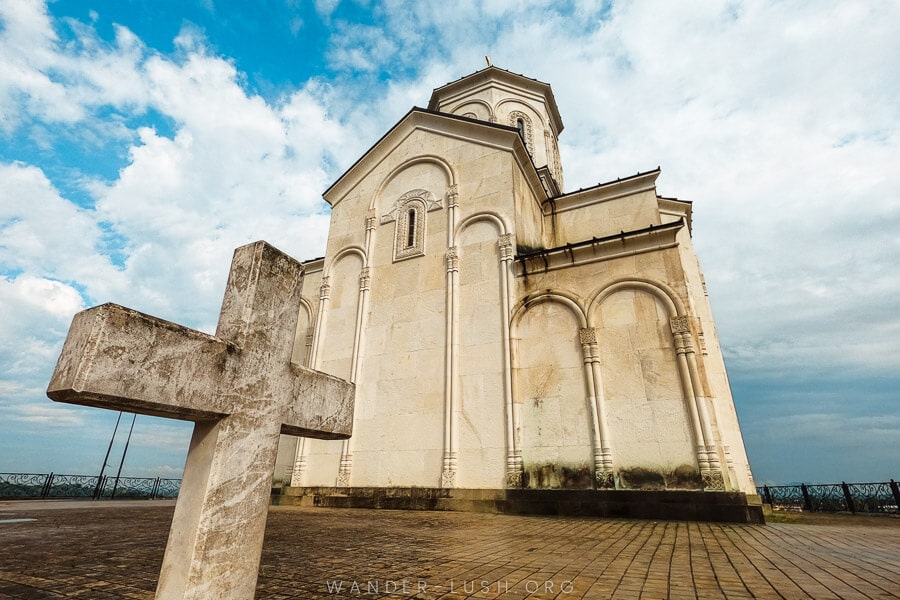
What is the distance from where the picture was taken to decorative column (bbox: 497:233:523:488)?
1002cm

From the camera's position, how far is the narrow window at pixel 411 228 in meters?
14.1

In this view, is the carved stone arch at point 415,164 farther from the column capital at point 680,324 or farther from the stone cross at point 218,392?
the stone cross at point 218,392

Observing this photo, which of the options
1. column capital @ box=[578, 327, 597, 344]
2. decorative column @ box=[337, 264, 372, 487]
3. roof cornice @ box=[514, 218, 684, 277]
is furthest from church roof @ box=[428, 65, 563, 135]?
column capital @ box=[578, 327, 597, 344]

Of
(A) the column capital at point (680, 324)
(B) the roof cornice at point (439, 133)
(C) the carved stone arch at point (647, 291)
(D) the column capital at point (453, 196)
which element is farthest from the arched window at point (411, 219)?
(A) the column capital at point (680, 324)

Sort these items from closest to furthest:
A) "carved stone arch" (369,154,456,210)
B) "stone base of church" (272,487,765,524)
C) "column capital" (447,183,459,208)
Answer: "stone base of church" (272,487,765,524) → "column capital" (447,183,459,208) → "carved stone arch" (369,154,456,210)

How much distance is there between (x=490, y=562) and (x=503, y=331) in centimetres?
729

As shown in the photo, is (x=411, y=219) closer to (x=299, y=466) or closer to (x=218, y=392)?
(x=299, y=466)

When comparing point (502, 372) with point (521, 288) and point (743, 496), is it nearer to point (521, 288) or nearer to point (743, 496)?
point (521, 288)

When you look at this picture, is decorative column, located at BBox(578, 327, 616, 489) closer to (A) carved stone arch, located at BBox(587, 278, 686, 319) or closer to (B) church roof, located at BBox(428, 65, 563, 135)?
(A) carved stone arch, located at BBox(587, 278, 686, 319)

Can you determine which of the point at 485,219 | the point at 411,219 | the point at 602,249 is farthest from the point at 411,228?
the point at 602,249

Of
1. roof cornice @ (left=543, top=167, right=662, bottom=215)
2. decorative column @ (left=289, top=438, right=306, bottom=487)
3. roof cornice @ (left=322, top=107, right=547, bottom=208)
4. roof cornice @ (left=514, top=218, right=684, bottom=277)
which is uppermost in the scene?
roof cornice @ (left=322, top=107, right=547, bottom=208)

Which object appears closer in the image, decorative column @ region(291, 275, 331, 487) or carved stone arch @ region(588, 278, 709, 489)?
carved stone arch @ region(588, 278, 709, 489)

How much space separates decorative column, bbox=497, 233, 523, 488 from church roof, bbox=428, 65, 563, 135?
1300cm

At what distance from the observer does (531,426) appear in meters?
10.3
